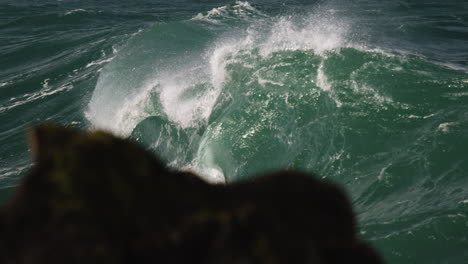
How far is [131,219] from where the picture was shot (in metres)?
2.69

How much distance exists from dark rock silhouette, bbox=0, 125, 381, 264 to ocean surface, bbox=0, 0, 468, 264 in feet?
24.2

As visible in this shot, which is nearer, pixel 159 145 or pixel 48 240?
pixel 48 240

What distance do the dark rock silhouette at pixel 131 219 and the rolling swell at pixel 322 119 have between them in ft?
24.2

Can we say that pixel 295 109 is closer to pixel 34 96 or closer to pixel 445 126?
pixel 445 126

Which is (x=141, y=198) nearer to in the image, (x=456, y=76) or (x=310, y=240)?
(x=310, y=240)

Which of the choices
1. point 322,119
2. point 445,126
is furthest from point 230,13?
point 445,126

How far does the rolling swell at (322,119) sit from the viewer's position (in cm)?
1109

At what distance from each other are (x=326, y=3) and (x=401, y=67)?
21936 mm

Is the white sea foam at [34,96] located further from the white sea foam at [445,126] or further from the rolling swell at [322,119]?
the white sea foam at [445,126]

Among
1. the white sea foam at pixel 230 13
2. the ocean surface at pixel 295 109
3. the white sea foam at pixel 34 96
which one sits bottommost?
the white sea foam at pixel 34 96

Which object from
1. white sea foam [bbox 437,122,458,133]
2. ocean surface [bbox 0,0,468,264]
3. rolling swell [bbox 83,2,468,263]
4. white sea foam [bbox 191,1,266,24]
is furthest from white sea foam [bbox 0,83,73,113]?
white sea foam [bbox 437,122,458,133]

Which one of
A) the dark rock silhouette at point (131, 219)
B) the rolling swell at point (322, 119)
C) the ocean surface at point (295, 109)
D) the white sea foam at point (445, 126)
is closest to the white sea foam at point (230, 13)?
the ocean surface at point (295, 109)

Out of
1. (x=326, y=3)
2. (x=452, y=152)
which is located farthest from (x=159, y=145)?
(x=326, y=3)

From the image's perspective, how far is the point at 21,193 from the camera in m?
2.73
